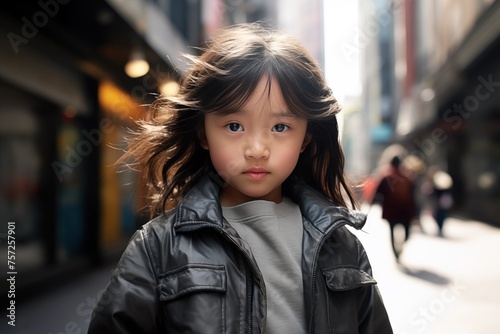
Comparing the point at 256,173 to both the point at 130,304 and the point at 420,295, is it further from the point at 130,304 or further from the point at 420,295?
the point at 420,295

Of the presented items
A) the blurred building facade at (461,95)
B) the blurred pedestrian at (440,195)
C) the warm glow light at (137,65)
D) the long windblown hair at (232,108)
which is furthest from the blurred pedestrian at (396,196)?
the long windblown hair at (232,108)

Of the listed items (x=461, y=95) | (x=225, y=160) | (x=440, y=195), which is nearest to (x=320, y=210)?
(x=225, y=160)

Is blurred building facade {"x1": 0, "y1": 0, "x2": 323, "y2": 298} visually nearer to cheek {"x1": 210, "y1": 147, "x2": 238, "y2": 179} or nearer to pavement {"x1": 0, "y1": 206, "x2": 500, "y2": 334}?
pavement {"x1": 0, "y1": 206, "x2": 500, "y2": 334}

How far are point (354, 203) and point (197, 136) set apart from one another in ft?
2.11

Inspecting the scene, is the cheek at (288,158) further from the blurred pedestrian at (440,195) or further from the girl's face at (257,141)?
the blurred pedestrian at (440,195)

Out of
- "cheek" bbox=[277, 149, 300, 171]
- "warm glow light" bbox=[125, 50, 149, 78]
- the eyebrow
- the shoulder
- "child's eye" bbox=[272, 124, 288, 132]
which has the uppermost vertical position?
"warm glow light" bbox=[125, 50, 149, 78]

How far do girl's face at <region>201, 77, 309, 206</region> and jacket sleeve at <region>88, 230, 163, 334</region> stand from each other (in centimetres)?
39

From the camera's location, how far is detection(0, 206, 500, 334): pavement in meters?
5.22

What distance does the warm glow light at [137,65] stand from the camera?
9.62m

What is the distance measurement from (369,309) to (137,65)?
27.9 ft

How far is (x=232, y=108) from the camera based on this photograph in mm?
1740

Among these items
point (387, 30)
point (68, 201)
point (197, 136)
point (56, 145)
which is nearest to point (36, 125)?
→ point (56, 145)

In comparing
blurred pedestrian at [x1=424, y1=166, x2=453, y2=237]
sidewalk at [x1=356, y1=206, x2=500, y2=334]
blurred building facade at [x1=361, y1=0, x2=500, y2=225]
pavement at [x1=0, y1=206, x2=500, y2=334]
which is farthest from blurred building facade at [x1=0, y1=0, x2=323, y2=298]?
blurred pedestrian at [x1=424, y1=166, x2=453, y2=237]

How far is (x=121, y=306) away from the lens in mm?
1618
